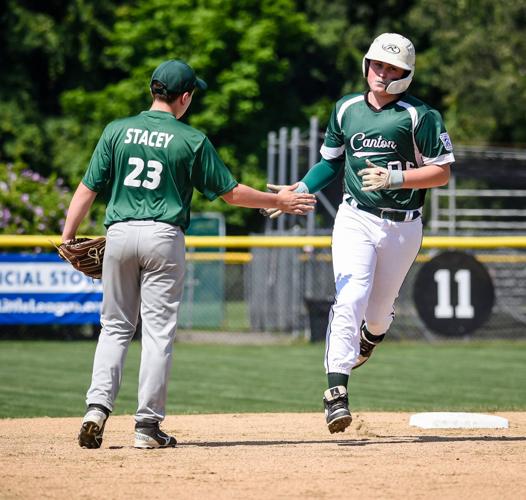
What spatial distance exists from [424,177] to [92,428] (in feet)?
7.86

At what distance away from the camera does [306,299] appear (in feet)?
53.4

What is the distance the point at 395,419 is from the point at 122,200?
299 centimetres

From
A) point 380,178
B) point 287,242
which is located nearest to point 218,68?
point 287,242

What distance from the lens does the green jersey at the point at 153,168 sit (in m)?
6.38

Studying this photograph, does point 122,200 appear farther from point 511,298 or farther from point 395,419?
point 511,298

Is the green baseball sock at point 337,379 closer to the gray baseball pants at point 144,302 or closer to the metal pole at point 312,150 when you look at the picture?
the gray baseball pants at point 144,302

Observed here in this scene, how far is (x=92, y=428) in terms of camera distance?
6402 mm

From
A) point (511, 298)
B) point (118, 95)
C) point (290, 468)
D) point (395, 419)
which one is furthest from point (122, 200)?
point (118, 95)

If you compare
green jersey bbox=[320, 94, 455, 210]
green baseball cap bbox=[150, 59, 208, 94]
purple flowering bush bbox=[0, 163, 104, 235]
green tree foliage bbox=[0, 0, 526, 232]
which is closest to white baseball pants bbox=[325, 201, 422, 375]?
green jersey bbox=[320, 94, 455, 210]

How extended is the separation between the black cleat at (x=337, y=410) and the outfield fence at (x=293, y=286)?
8704 mm

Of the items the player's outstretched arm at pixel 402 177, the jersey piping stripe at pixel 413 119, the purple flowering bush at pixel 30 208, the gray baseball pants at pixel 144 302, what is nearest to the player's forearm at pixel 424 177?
the player's outstretched arm at pixel 402 177

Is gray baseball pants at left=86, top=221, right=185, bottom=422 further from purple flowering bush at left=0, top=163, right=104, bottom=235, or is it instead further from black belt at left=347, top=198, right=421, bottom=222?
purple flowering bush at left=0, top=163, right=104, bottom=235

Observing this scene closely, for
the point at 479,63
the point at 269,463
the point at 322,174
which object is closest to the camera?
the point at 269,463

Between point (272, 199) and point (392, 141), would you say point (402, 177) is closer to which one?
point (392, 141)
